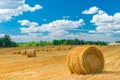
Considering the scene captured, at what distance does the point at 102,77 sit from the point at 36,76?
10.7ft

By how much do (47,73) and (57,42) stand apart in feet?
208

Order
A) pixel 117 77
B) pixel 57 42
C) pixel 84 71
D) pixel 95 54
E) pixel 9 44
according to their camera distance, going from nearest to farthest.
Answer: pixel 117 77, pixel 84 71, pixel 95 54, pixel 9 44, pixel 57 42

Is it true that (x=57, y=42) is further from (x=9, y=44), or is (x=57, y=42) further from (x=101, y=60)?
(x=101, y=60)

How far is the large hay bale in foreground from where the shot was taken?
51.8ft

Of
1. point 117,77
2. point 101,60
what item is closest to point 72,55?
point 101,60

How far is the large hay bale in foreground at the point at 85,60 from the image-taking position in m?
15.8

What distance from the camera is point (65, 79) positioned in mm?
14258

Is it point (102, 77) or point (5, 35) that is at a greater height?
point (5, 35)

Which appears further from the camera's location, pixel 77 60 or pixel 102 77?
pixel 77 60

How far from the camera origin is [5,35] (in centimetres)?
6781

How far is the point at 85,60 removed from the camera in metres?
16.1

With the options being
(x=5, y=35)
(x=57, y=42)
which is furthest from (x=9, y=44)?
(x=57, y=42)

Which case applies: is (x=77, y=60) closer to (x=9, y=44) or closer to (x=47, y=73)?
(x=47, y=73)

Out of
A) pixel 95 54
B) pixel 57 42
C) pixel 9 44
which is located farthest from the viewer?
pixel 57 42
